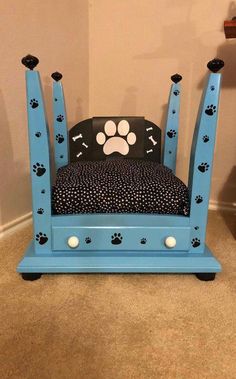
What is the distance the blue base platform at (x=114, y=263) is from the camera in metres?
0.89

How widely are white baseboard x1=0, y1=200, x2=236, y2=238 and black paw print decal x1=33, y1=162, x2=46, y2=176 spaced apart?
43 cm

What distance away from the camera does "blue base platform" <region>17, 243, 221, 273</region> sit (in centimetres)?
89

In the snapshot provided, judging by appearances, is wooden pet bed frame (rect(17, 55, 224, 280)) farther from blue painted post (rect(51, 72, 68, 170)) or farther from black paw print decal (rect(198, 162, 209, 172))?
blue painted post (rect(51, 72, 68, 170))

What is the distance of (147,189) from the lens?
904mm

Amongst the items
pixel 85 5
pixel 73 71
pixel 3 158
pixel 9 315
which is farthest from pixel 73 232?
pixel 85 5

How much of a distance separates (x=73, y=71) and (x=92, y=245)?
979mm

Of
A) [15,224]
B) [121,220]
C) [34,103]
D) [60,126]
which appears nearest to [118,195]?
[121,220]

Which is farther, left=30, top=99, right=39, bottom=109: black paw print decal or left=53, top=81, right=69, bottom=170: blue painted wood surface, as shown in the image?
left=53, top=81, right=69, bottom=170: blue painted wood surface

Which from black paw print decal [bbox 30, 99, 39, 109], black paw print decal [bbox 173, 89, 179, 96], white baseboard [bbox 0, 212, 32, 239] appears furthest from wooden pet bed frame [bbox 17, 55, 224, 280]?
black paw print decal [bbox 173, 89, 179, 96]

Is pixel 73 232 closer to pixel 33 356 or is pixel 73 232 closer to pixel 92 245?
pixel 92 245

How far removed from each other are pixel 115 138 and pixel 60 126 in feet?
0.72

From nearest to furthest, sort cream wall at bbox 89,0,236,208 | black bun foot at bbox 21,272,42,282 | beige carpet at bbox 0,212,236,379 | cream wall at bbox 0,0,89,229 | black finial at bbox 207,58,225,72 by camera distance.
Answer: beige carpet at bbox 0,212,236,379 < black finial at bbox 207,58,225,72 < black bun foot at bbox 21,272,42,282 < cream wall at bbox 0,0,89,229 < cream wall at bbox 89,0,236,208

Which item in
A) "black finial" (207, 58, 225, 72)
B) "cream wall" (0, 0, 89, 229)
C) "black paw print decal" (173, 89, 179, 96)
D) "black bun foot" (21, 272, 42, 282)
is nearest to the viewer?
"black finial" (207, 58, 225, 72)

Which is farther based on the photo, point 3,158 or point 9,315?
point 3,158
